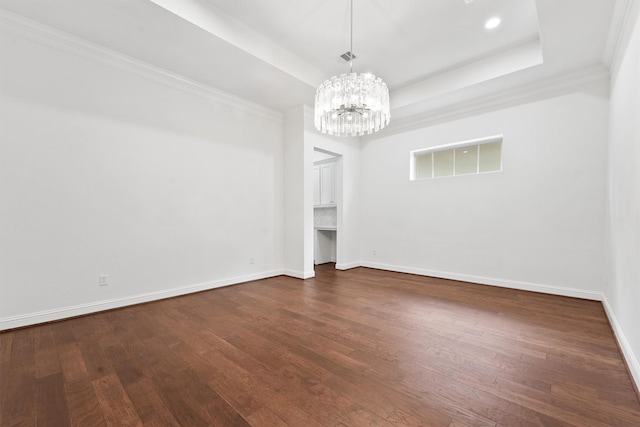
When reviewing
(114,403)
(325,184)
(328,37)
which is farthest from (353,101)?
(325,184)

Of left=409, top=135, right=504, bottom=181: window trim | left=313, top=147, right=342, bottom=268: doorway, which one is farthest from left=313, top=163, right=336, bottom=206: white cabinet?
left=409, top=135, right=504, bottom=181: window trim

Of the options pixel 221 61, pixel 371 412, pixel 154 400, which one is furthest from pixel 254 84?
pixel 371 412

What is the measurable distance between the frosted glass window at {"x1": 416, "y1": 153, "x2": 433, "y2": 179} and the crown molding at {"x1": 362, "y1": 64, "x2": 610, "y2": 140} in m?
0.57

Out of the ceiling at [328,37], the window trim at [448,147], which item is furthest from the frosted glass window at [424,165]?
the ceiling at [328,37]

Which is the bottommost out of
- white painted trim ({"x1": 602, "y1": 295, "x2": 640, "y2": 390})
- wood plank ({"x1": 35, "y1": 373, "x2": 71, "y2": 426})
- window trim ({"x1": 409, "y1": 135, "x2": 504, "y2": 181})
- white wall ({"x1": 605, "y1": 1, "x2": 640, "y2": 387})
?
wood plank ({"x1": 35, "y1": 373, "x2": 71, "y2": 426})

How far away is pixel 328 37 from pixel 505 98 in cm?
294

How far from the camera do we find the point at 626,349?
2.05m

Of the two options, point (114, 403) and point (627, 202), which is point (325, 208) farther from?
point (114, 403)

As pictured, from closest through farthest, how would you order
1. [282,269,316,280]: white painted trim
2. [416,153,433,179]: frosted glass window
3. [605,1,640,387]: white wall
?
[605,1,640,387]: white wall → [282,269,316,280]: white painted trim → [416,153,433,179]: frosted glass window

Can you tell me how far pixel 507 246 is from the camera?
13.7 ft

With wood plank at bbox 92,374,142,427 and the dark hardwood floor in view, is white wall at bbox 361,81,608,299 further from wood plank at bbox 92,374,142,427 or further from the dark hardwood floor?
wood plank at bbox 92,374,142,427

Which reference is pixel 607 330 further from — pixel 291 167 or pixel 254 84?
pixel 254 84

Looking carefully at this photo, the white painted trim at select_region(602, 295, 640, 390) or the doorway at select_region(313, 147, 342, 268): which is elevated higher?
the doorway at select_region(313, 147, 342, 268)

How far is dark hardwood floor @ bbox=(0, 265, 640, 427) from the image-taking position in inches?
58.9
